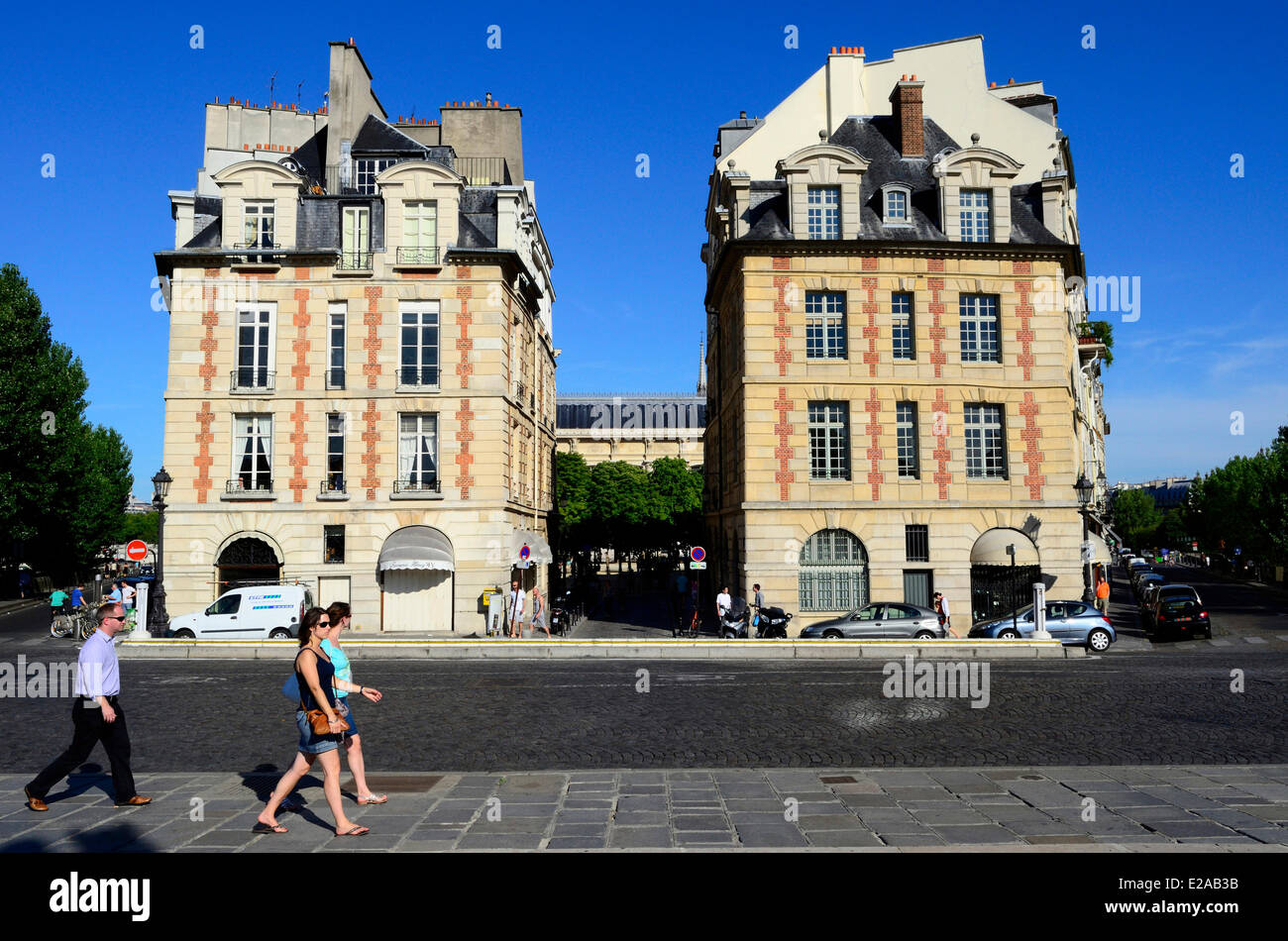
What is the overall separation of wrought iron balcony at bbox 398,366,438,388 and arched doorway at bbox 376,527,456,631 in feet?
16.2

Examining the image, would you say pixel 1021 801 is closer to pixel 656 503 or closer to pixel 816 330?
pixel 816 330

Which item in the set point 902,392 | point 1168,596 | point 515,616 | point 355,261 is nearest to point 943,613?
point 902,392

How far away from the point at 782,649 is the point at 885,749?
1257cm

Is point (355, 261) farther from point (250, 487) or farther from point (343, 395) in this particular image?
point (250, 487)

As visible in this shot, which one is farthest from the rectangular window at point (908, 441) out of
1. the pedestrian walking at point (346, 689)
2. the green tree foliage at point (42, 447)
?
the green tree foliage at point (42, 447)

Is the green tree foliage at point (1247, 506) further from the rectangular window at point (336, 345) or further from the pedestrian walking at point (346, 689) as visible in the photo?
the pedestrian walking at point (346, 689)

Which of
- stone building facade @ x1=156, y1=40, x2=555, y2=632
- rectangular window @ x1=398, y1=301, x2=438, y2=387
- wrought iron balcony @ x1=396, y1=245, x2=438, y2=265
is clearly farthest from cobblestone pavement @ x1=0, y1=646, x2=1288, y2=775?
wrought iron balcony @ x1=396, y1=245, x2=438, y2=265

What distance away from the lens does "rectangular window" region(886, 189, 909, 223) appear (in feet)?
105

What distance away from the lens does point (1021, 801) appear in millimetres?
8234

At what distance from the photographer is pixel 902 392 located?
3114 cm

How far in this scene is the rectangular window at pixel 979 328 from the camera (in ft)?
104

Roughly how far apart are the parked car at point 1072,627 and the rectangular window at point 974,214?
42.1 ft

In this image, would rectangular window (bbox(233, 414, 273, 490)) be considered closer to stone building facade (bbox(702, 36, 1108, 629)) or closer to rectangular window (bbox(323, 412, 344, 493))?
rectangular window (bbox(323, 412, 344, 493))

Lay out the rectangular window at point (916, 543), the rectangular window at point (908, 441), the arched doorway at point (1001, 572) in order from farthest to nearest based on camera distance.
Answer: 1. the rectangular window at point (908, 441)
2. the rectangular window at point (916, 543)
3. the arched doorway at point (1001, 572)
